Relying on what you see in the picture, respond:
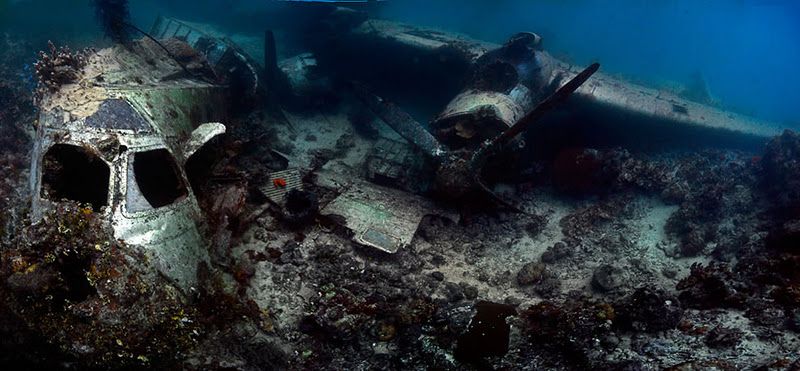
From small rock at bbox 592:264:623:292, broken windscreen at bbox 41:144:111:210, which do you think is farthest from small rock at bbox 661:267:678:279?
broken windscreen at bbox 41:144:111:210

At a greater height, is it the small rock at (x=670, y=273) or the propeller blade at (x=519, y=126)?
the propeller blade at (x=519, y=126)

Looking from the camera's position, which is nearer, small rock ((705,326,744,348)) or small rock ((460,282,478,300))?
small rock ((705,326,744,348))

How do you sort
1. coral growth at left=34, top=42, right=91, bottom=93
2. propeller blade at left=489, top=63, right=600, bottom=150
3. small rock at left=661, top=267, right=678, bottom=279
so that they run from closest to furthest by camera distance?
coral growth at left=34, top=42, right=91, bottom=93, propeller blade at left=489, top=63, right=600, bottom=150, small rock at left=661, top=267, right=678, bottom=279

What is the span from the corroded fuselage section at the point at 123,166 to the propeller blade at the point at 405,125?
4525mm

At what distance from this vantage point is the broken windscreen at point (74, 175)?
14.6ft

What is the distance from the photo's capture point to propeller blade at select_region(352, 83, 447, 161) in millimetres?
8195

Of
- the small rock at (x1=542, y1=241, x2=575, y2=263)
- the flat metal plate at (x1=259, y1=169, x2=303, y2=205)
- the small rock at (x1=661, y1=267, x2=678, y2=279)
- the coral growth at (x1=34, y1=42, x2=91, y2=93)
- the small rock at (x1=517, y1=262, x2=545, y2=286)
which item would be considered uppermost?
the coral growth at (x1=34, y1=42, x2=91, y2=93)

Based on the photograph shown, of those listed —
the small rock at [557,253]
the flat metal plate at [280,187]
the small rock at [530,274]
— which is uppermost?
the small rock at [557,253]

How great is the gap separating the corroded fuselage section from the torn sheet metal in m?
2.94

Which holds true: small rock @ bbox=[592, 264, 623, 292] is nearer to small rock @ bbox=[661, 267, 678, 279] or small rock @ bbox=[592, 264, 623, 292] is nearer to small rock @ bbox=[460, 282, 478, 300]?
small rock @ bbox=[661, 267, 678, 279]

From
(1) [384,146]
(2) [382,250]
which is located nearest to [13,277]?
(2) [382,250]

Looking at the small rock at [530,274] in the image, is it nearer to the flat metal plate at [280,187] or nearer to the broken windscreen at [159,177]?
the flat metal plate at [280,187]

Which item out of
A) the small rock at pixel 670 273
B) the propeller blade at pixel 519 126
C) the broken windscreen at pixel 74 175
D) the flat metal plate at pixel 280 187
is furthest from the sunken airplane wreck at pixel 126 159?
the small rock at pixel 670 273

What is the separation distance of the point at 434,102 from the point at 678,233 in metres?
8.26
